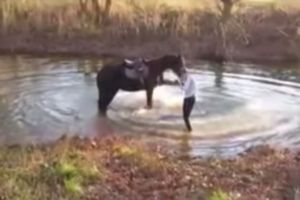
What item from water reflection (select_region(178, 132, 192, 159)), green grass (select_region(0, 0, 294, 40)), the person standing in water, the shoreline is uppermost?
the person standing in water

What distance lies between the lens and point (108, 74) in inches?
587

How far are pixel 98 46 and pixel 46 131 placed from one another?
8306mm

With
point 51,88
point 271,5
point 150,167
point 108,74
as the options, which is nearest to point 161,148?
point 150,167

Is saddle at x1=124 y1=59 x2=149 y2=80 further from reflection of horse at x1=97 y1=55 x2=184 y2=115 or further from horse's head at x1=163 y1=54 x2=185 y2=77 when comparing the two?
horse's head at x1=163 y1=54 x2=185 y2=77

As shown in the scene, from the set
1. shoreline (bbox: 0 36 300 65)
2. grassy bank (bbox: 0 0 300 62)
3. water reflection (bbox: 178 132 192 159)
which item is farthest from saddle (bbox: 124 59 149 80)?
grassy bank (bbox: 0 0 300 62)

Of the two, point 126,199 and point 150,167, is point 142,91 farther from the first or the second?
point 126,199

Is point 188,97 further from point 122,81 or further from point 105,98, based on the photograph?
point 105,98

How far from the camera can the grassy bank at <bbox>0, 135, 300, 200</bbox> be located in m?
9.51

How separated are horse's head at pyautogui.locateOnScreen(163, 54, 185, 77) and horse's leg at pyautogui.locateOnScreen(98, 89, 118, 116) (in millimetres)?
1242

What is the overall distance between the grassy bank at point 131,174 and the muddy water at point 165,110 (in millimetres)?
1400

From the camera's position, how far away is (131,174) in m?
10.4

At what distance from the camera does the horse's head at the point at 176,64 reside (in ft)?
45.8

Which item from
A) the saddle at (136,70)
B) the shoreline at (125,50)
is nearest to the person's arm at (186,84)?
the saddle at (136,70)

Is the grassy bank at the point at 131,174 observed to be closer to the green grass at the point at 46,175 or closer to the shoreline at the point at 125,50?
the green grass at the point at 46,175
